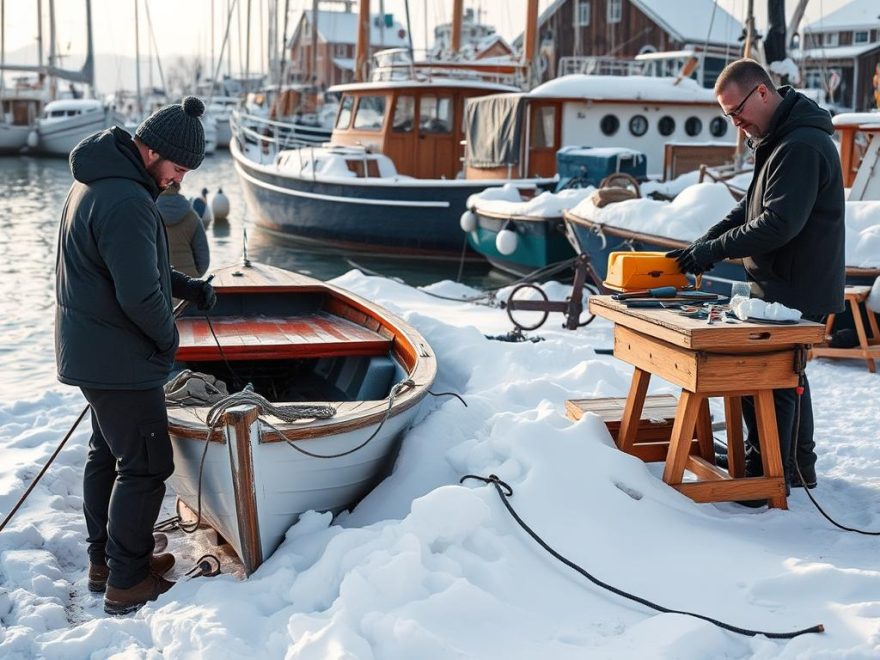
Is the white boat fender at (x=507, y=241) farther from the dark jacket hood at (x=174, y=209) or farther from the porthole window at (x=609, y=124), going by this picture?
the dark jacket hood at (x=174, y=209)

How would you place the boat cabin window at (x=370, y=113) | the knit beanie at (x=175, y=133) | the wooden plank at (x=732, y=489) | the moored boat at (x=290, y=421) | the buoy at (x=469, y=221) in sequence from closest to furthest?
the knit beanie at (x=175, y=133) < the moored boat at (x=290, y=421) < the wooden plank at (x=732, y=489) < the buoy at (x=469, y=221) < the boat cabin window at (x=370, y=113)

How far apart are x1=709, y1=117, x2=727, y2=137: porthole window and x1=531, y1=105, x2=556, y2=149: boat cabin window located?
3.01m

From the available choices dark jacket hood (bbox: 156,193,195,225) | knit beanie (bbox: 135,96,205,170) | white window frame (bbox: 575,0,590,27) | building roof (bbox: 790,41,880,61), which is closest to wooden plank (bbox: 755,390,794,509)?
knit beanie (bbox: 135,96,205,170)

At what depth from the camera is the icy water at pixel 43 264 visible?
999 cm

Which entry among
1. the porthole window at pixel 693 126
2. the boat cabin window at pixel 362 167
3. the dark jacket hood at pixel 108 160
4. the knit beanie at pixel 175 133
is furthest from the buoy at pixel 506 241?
the dark jacket hood at pixel 108 160

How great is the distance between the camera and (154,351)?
3732mm

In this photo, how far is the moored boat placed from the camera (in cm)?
397

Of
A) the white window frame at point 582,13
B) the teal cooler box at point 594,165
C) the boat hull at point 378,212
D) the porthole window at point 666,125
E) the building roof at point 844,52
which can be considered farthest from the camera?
the building roof at point 844,52

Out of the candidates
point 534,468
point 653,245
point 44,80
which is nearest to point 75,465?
point 534,468

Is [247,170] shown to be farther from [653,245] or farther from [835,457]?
[835,457]

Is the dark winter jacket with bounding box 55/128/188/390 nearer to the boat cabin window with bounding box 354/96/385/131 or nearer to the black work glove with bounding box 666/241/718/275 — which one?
the black work glove with bounding box 666/241/718/275

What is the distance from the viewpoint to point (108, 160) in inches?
139

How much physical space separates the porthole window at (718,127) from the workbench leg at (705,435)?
45.9 ft

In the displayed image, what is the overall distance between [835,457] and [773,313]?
1689 millimetres
